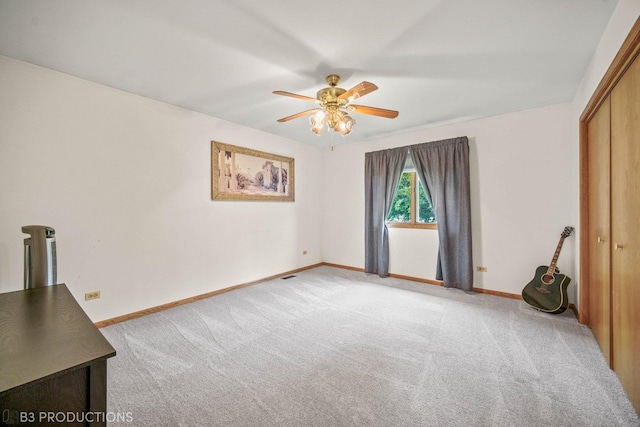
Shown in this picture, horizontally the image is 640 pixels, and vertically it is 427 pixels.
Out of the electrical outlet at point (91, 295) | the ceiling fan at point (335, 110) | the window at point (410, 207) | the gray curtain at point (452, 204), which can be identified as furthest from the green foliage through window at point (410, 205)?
the electrical outlet at point (91, 295)

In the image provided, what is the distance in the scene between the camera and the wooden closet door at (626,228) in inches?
60.6

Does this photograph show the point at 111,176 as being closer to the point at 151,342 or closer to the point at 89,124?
the point at 89,124

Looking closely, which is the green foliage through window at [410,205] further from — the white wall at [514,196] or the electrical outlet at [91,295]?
the electrical outlet at [91,295]

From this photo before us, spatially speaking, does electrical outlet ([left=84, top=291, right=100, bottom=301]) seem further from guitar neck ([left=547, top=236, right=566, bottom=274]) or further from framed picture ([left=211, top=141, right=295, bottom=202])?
guitar neck ([left=547, top=236, right=566, bottom=274])

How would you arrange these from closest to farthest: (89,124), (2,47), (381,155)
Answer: (2,47) → (89,124) → (381,155)

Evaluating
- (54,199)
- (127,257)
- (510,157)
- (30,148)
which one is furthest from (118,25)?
(510,157)

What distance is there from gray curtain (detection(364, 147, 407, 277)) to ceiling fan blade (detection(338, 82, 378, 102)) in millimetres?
2334

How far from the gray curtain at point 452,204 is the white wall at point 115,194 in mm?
2881

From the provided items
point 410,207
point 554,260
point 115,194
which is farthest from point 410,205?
point 115,194

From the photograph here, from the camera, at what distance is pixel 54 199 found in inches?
95.7

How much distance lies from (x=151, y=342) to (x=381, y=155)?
160 inches

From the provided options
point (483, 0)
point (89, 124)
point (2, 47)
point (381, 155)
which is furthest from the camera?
point (381, 155)

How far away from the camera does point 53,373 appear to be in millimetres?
745

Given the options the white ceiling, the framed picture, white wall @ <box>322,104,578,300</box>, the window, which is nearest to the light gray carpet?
white wall @ <box>322,104,578,300</box>
